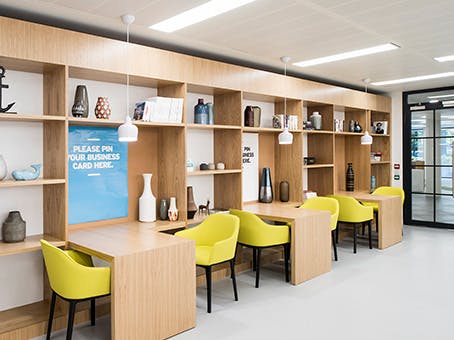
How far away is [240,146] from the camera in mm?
4754

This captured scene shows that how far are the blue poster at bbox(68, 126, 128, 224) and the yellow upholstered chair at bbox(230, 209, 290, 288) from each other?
4.29ft

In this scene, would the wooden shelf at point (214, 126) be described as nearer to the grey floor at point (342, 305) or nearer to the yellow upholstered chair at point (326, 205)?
the yellow upholstered chair at point (326, 205)

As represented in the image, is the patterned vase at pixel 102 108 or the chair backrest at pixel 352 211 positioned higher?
the patterned vase at pixel 102 108

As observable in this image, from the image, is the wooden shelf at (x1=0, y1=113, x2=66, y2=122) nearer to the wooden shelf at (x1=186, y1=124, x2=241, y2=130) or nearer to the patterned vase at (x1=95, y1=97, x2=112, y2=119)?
the patterned vase at (x1=95, y1=97, x2=112, y2=119)

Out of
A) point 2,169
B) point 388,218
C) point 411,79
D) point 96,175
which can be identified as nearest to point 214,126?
point 96,175

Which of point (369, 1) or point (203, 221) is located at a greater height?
point (369, 1)

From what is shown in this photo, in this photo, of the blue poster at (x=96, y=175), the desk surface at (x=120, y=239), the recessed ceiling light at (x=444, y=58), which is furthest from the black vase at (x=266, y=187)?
the recessed ceiling light at (x=444, y=58)

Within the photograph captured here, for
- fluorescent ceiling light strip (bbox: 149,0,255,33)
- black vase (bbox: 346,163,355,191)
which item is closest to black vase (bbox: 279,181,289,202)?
black vase (bbox: 346,163,355,191)

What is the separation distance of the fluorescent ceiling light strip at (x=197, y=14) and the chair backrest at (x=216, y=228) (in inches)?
75.3

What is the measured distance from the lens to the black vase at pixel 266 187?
554cm

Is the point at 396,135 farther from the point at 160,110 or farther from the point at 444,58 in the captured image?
the point at 160,110

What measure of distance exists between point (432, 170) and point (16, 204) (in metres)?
7.15

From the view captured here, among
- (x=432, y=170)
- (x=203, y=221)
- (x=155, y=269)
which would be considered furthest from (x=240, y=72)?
(x=432, y=170)

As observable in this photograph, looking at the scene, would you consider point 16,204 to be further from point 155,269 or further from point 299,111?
point 299,111
